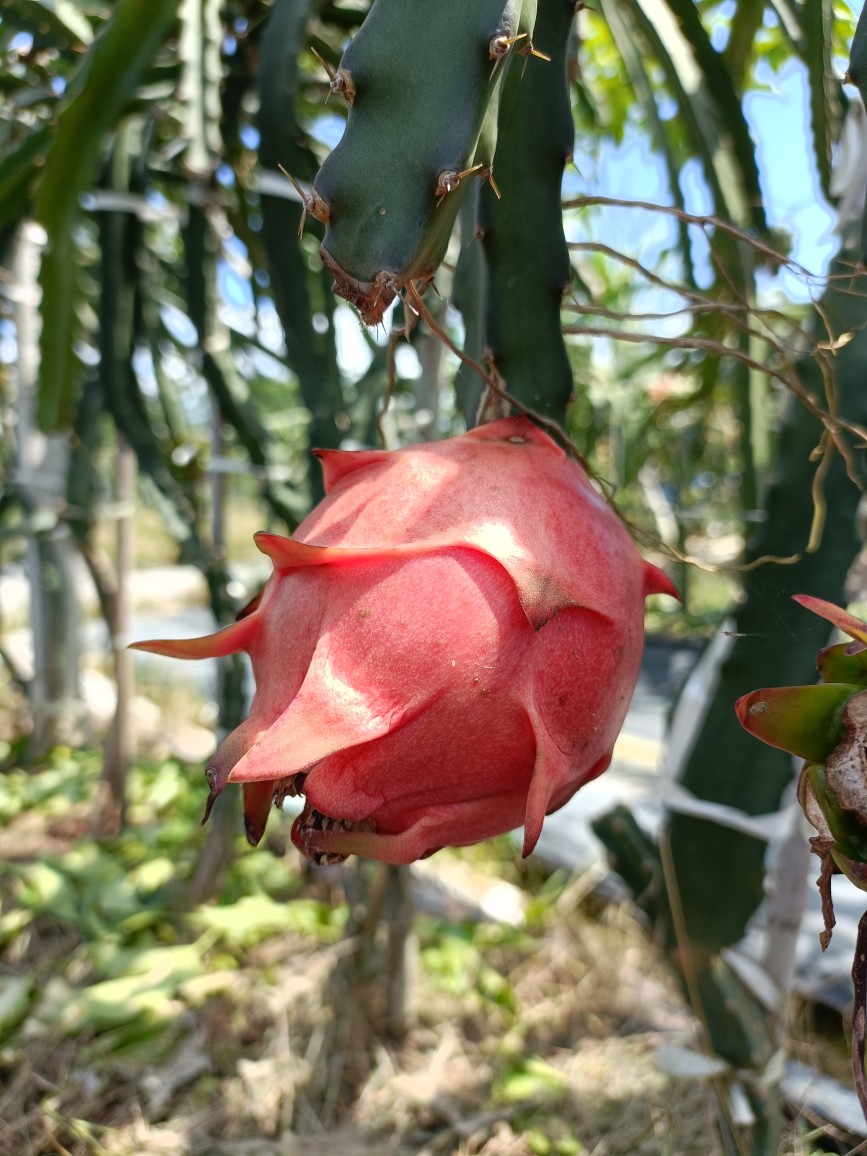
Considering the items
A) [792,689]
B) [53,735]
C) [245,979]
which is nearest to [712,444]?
[53,735]

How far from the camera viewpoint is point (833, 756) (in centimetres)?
28

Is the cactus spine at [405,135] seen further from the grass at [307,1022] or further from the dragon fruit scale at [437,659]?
the grass at [307,1022]

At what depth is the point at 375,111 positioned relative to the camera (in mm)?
261

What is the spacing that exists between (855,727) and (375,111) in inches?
9.9

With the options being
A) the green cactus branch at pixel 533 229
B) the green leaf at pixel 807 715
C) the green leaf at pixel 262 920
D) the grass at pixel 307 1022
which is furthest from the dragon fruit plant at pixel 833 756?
the green leaf at pixel 262 920

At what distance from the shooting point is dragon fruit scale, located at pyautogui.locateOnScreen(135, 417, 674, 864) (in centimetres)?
25

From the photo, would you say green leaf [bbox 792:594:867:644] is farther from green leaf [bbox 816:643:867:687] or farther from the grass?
the grass

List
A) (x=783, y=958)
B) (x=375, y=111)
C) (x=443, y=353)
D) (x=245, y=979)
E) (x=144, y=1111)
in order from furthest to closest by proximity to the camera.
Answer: (x=245, y=979) → (x=443, y=353) → (x=144, y=1111) → (x=783, y=958) → (x=375, y=111)

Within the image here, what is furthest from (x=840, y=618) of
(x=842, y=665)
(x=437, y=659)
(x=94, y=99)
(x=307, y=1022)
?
(x=307, y=1022)

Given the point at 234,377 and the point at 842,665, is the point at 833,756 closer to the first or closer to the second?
the point at 842,665

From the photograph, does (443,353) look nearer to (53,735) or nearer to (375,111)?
(375,111)

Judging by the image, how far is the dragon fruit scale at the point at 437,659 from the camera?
9.9 inches

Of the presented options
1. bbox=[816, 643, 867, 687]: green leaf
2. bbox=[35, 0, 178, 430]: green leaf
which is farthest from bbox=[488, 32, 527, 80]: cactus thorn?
bbox=[35, 0, 178, 430]: green leaf

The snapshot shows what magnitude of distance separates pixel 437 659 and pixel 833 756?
14 cm
